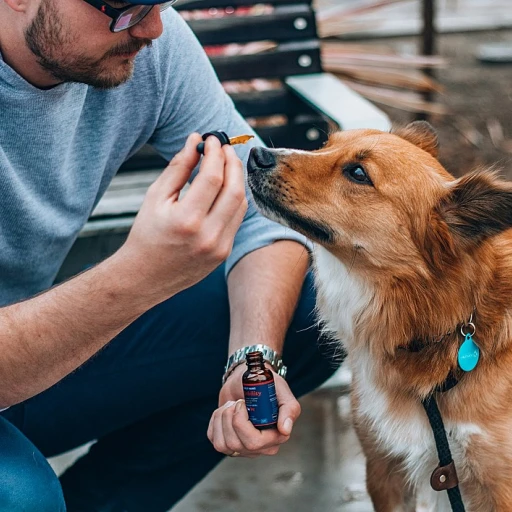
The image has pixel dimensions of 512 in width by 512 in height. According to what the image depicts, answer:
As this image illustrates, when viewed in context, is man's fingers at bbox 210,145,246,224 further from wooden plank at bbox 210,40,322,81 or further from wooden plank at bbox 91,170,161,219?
wooden plank at bbox 210,40,322,81


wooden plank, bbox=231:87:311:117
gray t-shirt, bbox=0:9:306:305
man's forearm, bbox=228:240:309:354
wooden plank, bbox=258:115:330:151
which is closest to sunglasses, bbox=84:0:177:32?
gray t-shirt, bbox=0:9:306:305

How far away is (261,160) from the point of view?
198 cm

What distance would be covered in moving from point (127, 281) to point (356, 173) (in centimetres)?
65

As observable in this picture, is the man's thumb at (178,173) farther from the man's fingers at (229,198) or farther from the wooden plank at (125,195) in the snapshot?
the wooden plank at (125,195)

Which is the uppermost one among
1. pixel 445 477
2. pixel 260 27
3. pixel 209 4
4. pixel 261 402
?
pixel 209 4

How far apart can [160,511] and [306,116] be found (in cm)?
161

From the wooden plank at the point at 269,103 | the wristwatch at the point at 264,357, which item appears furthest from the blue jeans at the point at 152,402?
the wooden plank at the point at 269,103

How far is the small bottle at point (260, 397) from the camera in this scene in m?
1.77

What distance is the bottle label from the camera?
1767 millimetres

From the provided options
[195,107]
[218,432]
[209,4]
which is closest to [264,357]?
[218,432]

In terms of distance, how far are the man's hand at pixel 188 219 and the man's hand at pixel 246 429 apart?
14.5 inches

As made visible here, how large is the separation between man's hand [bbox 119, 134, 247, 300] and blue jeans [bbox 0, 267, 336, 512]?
0.67 metres

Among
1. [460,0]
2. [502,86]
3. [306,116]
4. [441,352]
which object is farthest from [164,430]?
[460,0]

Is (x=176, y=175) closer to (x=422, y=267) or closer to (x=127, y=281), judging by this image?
(x=127, y=281)
